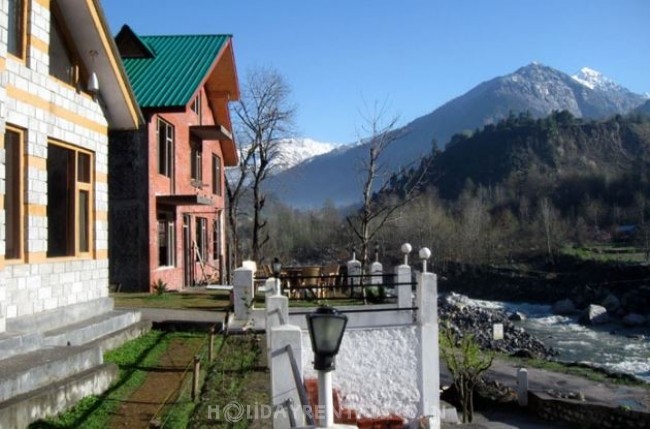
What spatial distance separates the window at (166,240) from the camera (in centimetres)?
1994

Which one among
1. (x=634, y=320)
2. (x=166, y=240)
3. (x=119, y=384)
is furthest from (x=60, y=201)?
(x=634, y=320)

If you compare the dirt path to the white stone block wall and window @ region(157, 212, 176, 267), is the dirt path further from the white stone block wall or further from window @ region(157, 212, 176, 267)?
window @ region(157, 212, 176, 267)

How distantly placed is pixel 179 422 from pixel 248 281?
23.6ft

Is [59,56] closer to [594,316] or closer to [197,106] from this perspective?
[197,106]

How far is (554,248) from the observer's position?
2817 inches

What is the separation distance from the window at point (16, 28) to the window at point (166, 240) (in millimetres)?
10459

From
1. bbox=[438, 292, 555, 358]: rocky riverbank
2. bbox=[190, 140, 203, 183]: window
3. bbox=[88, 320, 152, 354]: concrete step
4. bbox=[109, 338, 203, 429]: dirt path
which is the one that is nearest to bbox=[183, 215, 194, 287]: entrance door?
bbox=[190, 140, 203, 183]: window

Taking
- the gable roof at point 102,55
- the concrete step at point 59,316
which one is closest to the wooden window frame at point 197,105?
the gable roof at point 102,55

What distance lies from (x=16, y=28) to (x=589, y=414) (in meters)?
15.2

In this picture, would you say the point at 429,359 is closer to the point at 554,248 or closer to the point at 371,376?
the point at 371,376

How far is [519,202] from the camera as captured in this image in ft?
321

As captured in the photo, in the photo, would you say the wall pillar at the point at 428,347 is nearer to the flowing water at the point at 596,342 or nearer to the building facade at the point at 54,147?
the building facade at the point at 54,147

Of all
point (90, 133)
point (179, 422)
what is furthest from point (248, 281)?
point (179, 422)

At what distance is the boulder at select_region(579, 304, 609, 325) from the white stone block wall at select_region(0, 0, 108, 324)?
34340 mm
